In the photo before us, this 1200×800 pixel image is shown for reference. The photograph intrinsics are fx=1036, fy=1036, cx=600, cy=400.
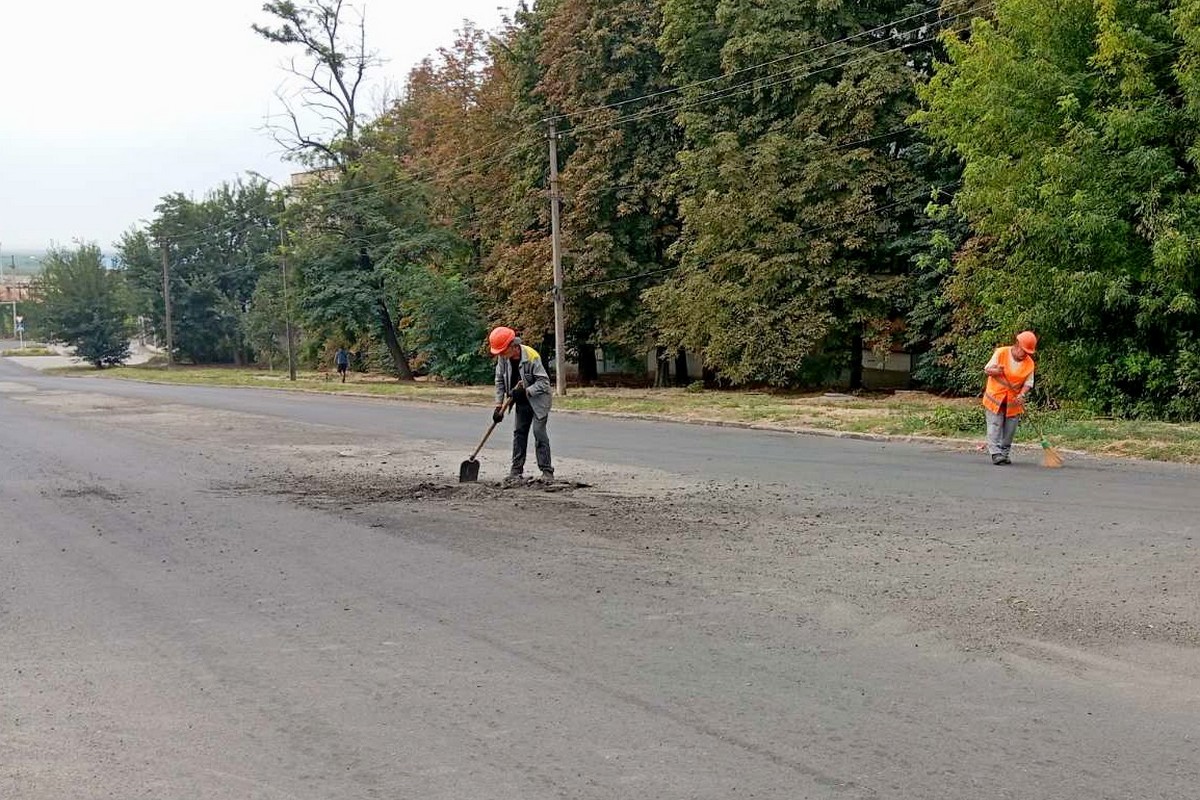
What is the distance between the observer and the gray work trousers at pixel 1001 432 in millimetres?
12836

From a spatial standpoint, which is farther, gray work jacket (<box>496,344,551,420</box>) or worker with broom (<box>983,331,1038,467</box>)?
worker with broom (<box>983,331,1038,467</box>)

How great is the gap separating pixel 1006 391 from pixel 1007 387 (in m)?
0.05

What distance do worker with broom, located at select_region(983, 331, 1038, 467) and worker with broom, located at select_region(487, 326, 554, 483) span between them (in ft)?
18.2

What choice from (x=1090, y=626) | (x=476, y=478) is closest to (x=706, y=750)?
(x=1090, y=626)

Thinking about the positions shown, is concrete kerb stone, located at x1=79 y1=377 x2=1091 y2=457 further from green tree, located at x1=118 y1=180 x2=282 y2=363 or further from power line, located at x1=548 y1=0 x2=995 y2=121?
green tree, located at x1=118 y1=180 x2=282 y2=363

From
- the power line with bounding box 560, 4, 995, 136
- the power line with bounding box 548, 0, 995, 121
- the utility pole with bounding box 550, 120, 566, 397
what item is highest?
the power line with bounding box 548, 0, 995, 121

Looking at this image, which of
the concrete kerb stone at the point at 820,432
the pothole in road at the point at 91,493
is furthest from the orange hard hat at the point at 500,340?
the concrete kerb stone at the point at 820,432

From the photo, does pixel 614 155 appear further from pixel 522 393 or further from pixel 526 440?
pixel 526 440

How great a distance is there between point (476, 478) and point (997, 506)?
18.3 feet

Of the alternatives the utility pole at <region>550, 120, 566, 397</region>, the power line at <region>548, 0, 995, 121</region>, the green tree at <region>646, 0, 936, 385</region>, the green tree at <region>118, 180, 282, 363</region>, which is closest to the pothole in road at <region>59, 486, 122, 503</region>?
the utility pole at <region>550, 120, 566, 397</region>

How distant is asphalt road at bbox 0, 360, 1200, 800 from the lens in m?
4.07

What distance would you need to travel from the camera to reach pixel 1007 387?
41.6ft

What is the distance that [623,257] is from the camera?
35344 millimetres

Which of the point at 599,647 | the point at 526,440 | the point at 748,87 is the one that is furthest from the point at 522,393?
the point at 748,87
